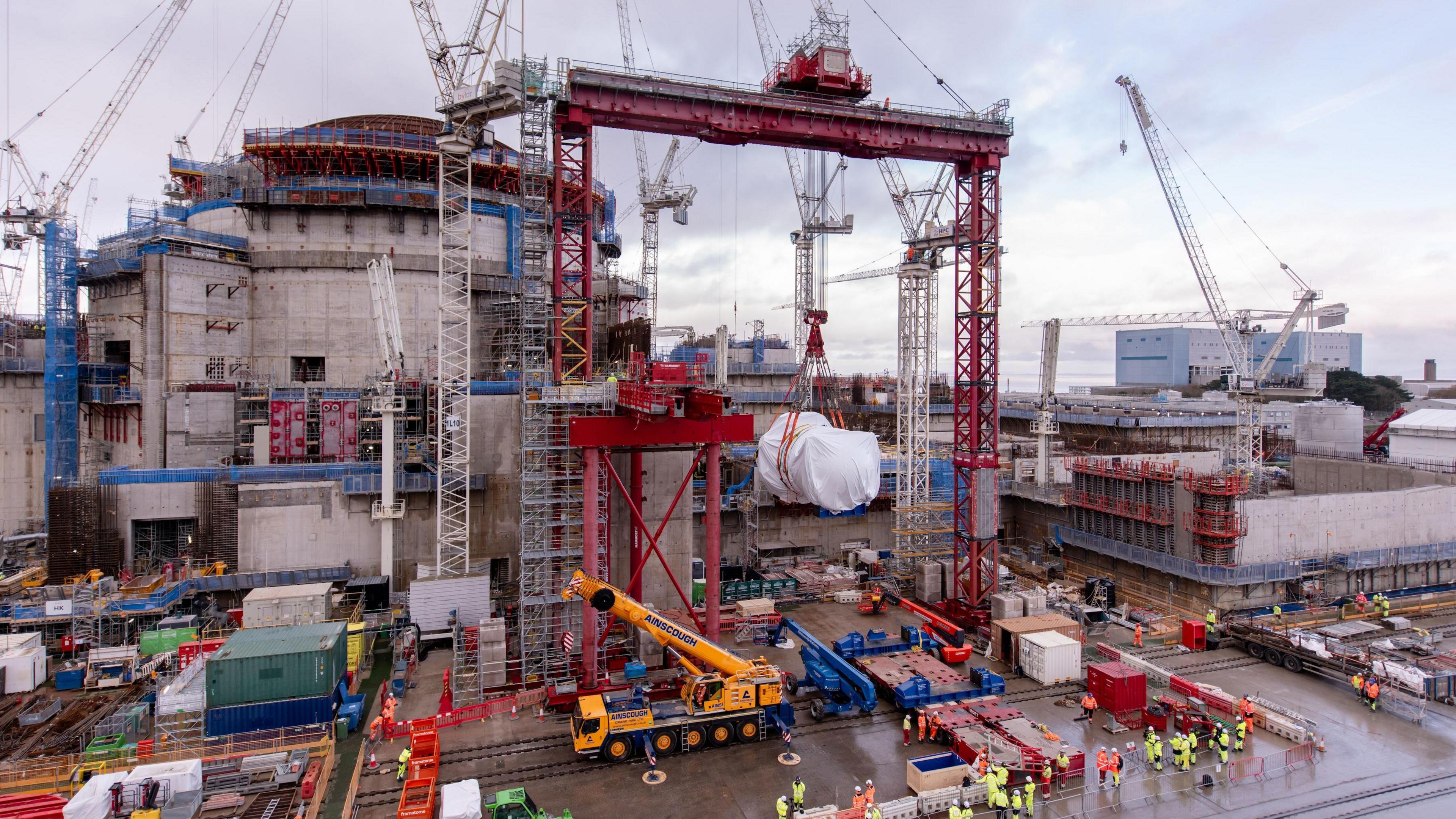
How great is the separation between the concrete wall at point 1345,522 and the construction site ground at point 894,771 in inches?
364

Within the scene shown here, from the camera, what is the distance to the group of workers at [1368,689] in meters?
22.3

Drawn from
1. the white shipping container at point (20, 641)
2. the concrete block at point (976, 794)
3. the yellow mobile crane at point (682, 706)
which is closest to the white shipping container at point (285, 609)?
the white shipping container at point (20, 641)

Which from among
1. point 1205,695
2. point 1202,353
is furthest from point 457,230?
point 1202,353

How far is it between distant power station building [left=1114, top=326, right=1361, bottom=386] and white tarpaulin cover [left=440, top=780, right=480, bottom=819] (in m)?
156

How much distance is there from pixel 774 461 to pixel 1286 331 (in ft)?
134

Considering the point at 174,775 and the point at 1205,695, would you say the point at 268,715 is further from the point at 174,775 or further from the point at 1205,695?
the point at 1205,695

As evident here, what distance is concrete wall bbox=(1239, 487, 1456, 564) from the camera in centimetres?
3175

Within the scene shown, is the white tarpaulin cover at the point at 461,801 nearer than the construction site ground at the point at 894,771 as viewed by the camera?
Yes

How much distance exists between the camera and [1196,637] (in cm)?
2758

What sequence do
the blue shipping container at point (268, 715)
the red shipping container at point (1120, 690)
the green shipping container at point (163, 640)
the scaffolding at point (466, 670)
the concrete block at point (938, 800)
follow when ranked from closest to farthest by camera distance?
the concrete block at point (938, 800)
the blue shipping container at point (268, 715)
the red shipping container at point (1120, 690)
the scaffolding at point (466, 670)
the green shipping container at point (163, 640)

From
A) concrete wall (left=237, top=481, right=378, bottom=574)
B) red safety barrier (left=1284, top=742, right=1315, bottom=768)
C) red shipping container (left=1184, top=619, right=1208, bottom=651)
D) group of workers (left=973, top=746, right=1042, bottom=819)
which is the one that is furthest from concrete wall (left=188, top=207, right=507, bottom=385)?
red safety barrier (left=1284, top=742, right=1315, bottom=768)

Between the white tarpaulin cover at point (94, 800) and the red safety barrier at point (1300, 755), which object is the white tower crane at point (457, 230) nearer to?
the white tarpaulin cover at point (94, 800)

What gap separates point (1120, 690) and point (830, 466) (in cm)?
1282

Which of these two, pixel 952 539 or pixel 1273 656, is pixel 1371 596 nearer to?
pixel 1273 656
